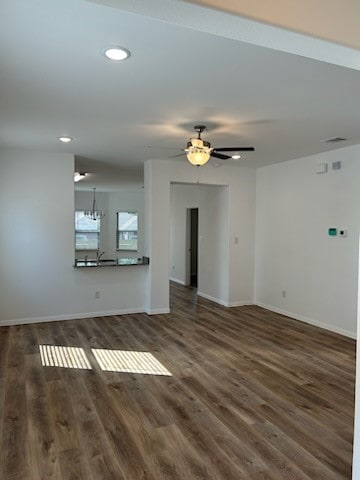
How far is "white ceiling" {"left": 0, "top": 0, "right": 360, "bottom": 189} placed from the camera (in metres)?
2.00

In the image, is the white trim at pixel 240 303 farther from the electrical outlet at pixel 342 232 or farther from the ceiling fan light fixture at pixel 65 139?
the ceiling fan light fixture at pixel 65 139

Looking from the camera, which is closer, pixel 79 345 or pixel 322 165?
pixel 79 345

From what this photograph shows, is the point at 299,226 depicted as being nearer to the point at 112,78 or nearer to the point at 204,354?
the point at 204,354

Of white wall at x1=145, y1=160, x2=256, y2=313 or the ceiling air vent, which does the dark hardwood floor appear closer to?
white wall at x1=145, y1=160, x2=256, y2=313

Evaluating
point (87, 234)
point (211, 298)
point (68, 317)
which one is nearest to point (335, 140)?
point (211, 298)

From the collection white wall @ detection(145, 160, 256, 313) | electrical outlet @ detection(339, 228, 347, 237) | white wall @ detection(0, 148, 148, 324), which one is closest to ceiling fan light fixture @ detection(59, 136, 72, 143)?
white wall @ detection(0, 148, 148, 324)

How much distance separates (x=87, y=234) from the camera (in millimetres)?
11867

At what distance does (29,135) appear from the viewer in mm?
4441

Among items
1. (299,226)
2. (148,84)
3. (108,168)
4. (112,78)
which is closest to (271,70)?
(148,84)

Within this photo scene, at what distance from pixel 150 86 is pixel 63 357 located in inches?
122

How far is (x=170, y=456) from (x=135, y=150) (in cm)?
408

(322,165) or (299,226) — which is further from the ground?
(322,165)

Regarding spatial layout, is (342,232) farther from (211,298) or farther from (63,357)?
(63,357)

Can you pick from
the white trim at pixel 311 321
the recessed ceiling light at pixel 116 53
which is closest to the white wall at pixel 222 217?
the white trim at pixel 311 321
